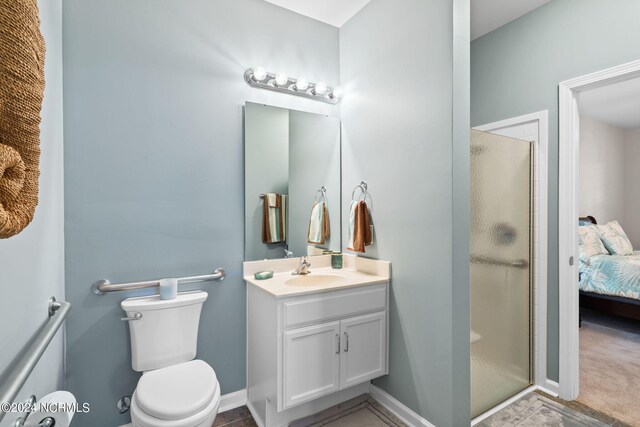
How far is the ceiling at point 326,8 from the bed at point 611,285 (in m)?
3.81

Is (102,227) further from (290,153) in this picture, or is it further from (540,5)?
(540,5)

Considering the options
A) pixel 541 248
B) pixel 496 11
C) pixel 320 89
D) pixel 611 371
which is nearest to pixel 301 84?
pixel 320 89

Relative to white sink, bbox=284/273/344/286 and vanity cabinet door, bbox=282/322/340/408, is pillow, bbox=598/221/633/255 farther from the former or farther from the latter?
vanity cabinet door, bbox=282/322/340/408

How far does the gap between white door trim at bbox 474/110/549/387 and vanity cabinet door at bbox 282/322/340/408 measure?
1.50 m

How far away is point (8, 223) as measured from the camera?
1.60ft

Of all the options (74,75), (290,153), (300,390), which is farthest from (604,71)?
(74,75)

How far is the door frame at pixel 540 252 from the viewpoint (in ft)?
7.21

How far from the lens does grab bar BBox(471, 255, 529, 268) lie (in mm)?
1940

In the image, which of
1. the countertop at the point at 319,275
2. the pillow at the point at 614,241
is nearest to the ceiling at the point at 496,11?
the countertop at the point at 319,275

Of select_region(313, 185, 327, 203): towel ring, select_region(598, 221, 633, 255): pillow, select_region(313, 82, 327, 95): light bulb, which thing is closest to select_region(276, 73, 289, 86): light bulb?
select_region(313, 82, 327, 95): light bulb

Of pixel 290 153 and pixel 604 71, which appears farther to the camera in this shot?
pixel 290 153

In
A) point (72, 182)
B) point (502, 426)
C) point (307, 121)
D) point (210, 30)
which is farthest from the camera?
point (307, 121)

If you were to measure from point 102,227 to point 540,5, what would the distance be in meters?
3.21

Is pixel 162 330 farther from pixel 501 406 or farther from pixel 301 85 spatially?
pixel 501 406
